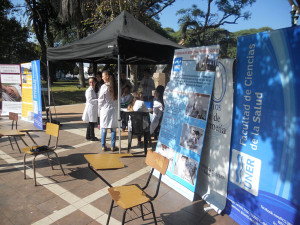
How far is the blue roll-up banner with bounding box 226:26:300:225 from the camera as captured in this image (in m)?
2.17

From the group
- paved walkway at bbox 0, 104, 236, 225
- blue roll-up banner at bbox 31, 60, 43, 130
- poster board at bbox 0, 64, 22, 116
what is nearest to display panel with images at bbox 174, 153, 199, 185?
paved walkway at bbox 0, 104, 236, 225

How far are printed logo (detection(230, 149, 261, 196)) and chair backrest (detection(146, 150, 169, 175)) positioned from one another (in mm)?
973

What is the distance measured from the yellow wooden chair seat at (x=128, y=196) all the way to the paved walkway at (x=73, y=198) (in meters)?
0.51

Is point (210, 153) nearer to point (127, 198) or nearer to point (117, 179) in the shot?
point (127, 198)

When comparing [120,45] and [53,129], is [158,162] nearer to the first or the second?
[53,129]

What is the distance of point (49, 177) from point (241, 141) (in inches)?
131

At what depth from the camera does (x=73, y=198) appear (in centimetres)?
326

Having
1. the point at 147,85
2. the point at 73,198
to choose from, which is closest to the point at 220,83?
the point at 73,198

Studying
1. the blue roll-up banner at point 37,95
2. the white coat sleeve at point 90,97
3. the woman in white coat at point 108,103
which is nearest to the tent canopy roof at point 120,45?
the woman in white coat at point 108,103

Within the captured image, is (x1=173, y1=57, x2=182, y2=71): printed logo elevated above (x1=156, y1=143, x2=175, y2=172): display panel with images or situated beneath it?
elevated above

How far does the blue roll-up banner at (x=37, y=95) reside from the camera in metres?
6.50

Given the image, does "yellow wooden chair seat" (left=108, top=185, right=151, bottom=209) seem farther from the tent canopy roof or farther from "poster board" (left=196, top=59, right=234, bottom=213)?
the tent canopy roof

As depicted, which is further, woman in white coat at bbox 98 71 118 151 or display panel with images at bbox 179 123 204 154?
woman in white coat at bbox 98 71 118 151

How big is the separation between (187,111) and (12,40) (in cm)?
2313
